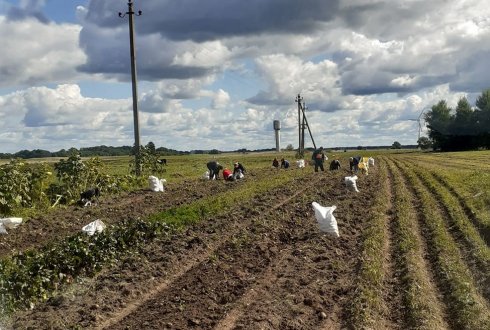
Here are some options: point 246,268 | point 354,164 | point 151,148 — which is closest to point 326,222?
point 246,268

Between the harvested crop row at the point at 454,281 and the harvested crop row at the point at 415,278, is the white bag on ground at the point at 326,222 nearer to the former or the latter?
the harvested crop row at the point at 415,278

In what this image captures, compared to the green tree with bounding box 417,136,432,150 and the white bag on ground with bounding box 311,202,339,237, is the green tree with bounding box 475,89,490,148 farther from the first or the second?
the white bag on ground with bounding box 311,202,339,237

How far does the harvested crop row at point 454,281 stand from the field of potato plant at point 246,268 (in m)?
0.03

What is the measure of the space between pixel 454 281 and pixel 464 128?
8632 centimetres

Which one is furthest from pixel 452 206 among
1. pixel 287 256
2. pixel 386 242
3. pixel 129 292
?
Result: pixel 129 292

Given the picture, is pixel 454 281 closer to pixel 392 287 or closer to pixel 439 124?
pixel 392 287

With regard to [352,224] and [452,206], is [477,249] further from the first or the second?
[452,206]

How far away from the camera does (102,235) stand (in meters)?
10.9

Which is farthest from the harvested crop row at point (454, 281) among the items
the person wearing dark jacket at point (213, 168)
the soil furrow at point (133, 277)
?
the person wearing dark jacket at point (213, 168)

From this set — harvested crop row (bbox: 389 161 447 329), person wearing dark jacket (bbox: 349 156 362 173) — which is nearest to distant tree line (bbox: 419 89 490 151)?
person wearing dark jacket (bbox: 349 156 362 173)

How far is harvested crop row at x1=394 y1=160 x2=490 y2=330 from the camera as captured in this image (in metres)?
7.53

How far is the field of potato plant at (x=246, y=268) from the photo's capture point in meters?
7.51

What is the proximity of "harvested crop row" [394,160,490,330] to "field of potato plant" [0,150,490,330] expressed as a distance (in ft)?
0.09

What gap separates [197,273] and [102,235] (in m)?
2.41
